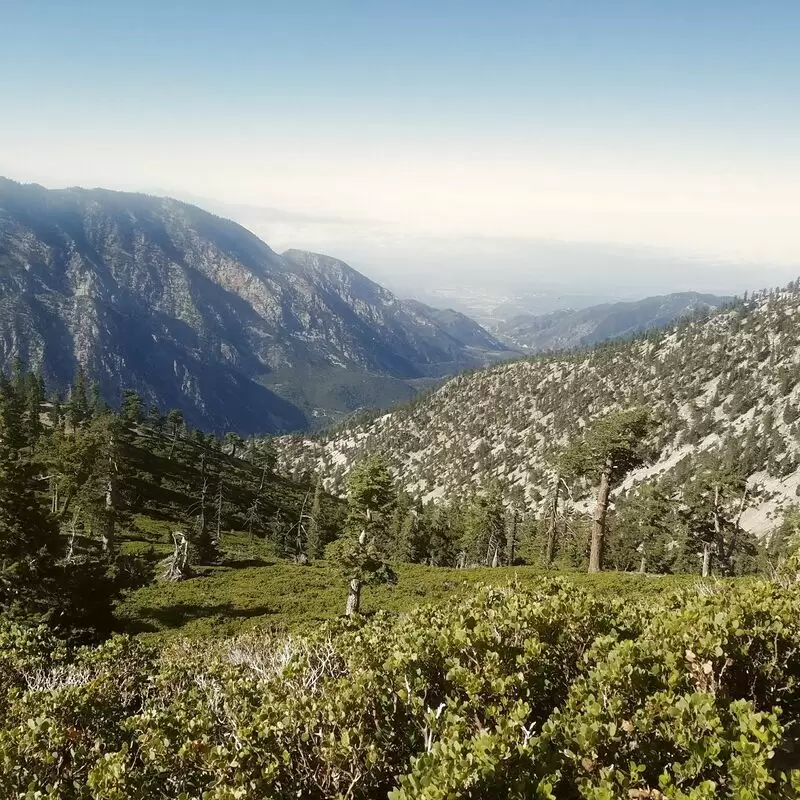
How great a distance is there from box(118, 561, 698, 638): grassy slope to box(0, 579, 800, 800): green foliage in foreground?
1958 centimetres

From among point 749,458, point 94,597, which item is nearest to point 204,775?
point 94,597

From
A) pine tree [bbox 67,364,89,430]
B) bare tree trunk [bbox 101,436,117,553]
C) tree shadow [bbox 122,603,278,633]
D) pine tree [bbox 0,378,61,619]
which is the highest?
pine tree [bbox 0,378,61,619]

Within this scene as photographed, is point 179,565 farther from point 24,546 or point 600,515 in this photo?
point 600,515

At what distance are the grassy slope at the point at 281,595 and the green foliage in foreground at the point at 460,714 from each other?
771 inches

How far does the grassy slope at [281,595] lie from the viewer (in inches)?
1359

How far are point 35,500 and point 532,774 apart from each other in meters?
32.7

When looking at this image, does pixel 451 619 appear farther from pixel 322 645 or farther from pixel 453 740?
pixel 453 740

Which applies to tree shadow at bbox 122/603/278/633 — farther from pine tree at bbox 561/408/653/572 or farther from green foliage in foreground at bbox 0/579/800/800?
pine tree at bbox 561/408/653/572

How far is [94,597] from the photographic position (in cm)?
2980

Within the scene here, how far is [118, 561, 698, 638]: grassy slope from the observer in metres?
34.5

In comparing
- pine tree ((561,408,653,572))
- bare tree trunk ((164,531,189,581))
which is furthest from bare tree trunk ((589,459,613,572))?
bare tree trunk ((164,531,189,581))

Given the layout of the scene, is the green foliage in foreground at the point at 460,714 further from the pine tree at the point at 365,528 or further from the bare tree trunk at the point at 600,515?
the bare tree trunk at the point at 600,515

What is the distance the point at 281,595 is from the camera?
43250mm

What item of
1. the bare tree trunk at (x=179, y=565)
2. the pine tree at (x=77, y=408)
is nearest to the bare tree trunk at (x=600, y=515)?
the bare tree trunk at (x=179, y=565)
